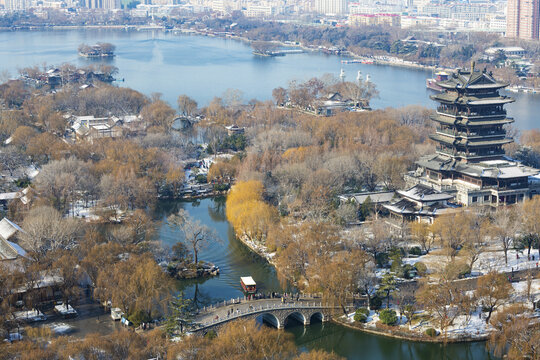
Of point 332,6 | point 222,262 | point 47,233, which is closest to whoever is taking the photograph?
point 47,233

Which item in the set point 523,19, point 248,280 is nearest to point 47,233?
point 248,280

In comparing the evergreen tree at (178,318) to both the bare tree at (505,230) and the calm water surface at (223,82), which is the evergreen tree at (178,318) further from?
the bare tree at (505,230)

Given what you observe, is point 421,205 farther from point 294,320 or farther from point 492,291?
point 294,320

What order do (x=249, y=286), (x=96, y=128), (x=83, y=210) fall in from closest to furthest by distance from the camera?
(x=249, y=286) → (x=83, y=210) → (x=96, y=128)

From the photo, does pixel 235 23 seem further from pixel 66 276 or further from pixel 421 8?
pixel 66 276

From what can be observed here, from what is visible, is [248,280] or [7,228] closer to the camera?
[248,280]

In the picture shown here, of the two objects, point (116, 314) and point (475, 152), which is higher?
point (475, 152)

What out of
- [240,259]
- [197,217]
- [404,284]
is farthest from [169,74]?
[404,284]
